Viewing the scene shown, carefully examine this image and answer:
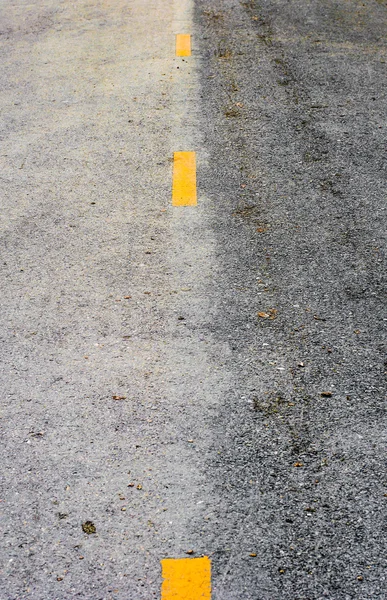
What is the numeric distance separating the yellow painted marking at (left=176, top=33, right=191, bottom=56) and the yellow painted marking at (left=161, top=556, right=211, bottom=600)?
7570 mm

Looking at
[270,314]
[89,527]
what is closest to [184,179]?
[270,314]

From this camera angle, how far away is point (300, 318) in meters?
4.55

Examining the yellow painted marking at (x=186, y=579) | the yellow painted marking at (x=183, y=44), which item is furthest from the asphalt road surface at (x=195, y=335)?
the yellow painted marking at (x=183, y=44)

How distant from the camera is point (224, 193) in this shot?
20.0 ft

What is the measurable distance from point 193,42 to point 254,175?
416 centimetres

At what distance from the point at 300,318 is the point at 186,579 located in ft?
6.64

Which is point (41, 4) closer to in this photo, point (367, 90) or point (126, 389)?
point (367, 90)

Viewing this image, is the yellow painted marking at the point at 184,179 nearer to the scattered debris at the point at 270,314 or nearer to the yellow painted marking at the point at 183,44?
the scattered debris at the point at 270,314

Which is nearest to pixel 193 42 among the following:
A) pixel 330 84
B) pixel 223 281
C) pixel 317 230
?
pixel 330 84

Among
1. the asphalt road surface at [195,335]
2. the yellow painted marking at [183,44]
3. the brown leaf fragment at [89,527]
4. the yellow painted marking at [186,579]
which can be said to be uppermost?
the yellow painted marking at [183,44]

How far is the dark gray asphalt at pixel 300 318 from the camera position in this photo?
124 inches

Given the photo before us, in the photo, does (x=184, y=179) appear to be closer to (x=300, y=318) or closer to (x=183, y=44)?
(x=300, y=318)

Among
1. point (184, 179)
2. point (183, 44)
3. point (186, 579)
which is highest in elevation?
point (183, 44)

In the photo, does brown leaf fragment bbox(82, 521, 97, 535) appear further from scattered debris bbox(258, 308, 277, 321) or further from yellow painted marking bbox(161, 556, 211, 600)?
scattered debris bbox(258, 308, 277, 321)
